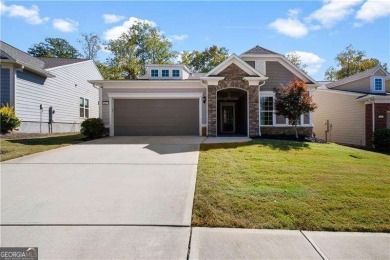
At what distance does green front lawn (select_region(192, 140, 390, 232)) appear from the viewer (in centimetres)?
448

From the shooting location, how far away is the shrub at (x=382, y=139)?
52.6ft

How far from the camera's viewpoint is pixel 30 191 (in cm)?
572

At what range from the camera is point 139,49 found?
40656mm

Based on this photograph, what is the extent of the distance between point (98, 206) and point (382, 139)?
1722 cm

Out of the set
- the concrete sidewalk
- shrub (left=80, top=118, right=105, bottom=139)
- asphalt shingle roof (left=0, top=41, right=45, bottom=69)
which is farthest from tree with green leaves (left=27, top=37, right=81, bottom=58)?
the concrete sidewalk

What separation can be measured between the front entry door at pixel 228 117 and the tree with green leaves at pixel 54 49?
127 feet

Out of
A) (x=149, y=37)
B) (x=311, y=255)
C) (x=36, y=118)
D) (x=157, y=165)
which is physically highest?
(x=149, y=37)

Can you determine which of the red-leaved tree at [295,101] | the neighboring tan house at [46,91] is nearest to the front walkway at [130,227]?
the red-leaved tree at [295,101]

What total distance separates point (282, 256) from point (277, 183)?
2.96 m

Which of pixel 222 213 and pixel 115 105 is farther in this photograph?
pixel 115 105

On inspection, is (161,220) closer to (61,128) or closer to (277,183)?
(277,183)

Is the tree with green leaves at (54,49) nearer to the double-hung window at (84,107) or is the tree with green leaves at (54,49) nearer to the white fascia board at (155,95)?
the double-hung window at (84,107)

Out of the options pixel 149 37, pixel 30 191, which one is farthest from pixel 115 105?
pixel 149 37

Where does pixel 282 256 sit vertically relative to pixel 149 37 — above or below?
below
